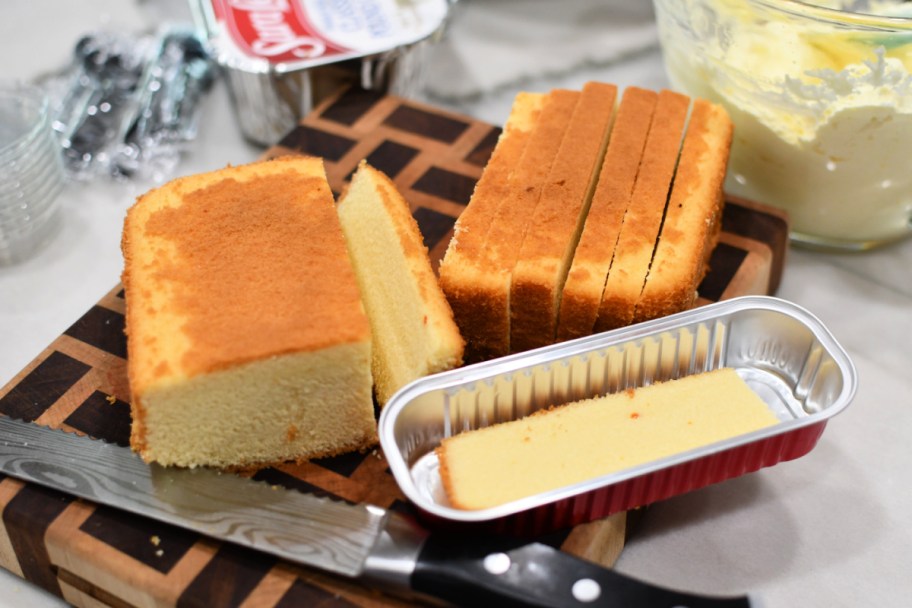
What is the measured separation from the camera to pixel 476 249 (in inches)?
71.7

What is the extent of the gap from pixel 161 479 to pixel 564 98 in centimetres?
127

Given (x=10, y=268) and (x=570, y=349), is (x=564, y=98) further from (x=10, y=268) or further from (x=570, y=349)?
(x=10, y=268)

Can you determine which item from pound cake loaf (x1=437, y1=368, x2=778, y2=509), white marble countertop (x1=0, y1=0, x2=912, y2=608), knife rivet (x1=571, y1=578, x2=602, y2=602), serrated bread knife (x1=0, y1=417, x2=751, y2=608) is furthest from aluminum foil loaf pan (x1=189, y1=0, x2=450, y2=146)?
knife rivet (x1=571, y1=578, x2=602, y2=602)

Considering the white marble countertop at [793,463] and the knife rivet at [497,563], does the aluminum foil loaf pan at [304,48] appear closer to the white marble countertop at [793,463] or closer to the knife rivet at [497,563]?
the white marble countertop at [793,463]

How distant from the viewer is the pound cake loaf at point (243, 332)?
157cm

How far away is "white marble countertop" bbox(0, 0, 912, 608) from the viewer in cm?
172

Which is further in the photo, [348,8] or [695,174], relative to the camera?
[348,8]

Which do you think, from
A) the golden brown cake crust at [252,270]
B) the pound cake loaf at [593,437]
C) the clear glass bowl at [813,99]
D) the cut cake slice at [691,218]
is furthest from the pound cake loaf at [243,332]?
the clear glass bowl at [813,99]

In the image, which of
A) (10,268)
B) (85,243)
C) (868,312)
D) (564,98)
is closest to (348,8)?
(564,98)

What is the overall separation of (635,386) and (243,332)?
779 millimetres

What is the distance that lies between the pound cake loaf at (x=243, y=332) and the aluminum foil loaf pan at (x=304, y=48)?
73cm

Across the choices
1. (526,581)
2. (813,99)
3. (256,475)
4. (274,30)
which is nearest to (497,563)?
(526,581)

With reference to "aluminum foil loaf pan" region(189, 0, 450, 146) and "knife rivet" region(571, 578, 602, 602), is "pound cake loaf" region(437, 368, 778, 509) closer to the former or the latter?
"knife rivet" region(571, 578, 602, 602)

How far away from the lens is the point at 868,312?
7.46 feet
